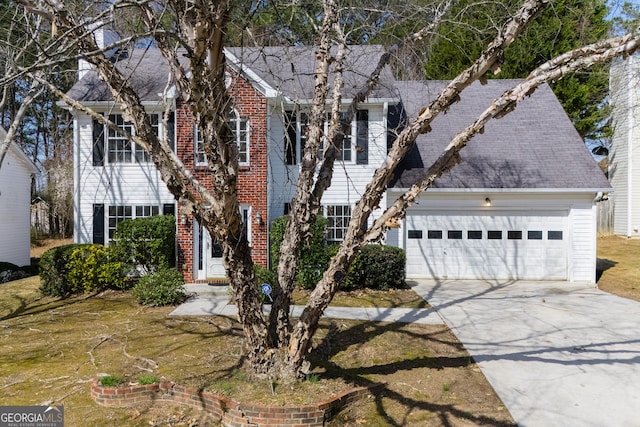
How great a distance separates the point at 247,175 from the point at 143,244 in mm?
3089

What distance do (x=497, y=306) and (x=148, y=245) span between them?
8.26 meters

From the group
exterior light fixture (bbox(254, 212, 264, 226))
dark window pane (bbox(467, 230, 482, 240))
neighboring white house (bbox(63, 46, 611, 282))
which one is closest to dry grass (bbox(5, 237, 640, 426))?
exterior light fixture (bbox(254, 212, 264, 226))

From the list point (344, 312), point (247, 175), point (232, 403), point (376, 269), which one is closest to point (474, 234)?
point (376, 269)

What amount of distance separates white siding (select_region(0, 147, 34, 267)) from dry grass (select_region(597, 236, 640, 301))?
1871cm

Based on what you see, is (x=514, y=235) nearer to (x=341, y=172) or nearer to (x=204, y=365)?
(x=341, y=172)

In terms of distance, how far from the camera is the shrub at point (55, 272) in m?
10.2

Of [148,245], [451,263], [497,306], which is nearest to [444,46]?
[451,263]

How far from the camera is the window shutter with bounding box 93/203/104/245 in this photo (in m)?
12.2

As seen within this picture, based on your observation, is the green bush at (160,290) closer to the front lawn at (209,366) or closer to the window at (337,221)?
the front lawn at (209,366)

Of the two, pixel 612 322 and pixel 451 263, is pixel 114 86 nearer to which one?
pixel 612 322

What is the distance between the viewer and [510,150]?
1327cm

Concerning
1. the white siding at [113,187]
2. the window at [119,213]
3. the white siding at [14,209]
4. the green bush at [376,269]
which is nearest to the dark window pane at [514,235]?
the green bush at [376,269]

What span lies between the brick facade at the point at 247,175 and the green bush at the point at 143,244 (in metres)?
0.40

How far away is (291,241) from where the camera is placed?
5.39m
